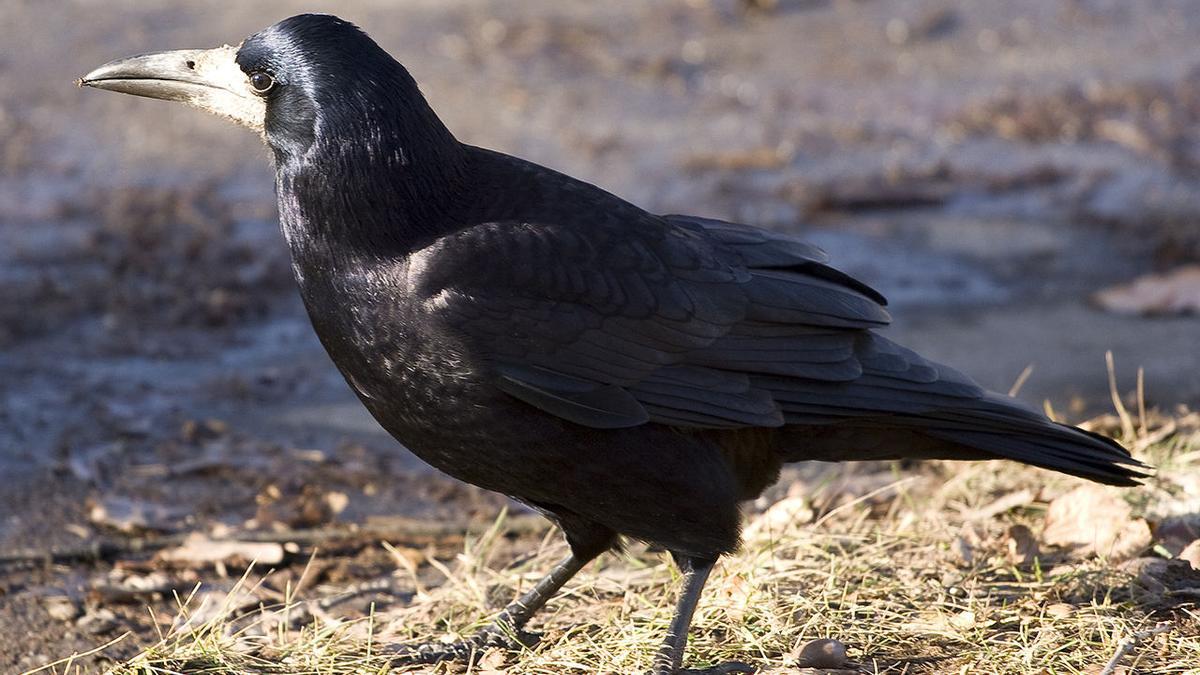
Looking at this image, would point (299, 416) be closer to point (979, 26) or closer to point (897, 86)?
point (897, 86)

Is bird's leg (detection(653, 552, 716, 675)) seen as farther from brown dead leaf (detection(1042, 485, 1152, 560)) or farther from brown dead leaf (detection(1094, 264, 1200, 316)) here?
brown dead leaf (detection(1094, 264, 1200, 316))

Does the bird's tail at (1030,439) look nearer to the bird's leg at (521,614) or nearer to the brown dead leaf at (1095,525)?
the brown dead leaf at (1095,525)

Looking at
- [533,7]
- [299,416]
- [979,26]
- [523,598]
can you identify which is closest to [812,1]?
[979,26]

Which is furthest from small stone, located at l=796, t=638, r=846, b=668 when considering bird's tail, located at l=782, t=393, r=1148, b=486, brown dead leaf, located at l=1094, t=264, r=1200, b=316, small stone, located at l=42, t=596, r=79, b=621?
brown dead leaf, located at l=1094, t=264, r=1200, b=316

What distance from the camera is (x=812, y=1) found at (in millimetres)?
10711

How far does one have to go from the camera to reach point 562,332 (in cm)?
370

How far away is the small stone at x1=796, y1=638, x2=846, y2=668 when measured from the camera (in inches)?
146

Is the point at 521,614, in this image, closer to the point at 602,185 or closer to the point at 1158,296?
the point at 1158,296

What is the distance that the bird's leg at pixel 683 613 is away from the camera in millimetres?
3803

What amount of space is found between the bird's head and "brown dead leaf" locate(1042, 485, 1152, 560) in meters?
2.20

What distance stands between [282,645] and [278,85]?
1.47m

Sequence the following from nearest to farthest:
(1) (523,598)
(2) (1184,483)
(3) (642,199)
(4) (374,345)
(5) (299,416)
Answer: (4) (374,345)
(1) (523,598)
(2) (1184,483)
(5) (299,416)
(3) (642,199)

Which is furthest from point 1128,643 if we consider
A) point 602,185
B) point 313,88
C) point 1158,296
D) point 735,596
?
point 602,185

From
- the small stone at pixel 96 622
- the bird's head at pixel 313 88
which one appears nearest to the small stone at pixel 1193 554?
the bird's head at pixel 313 88
